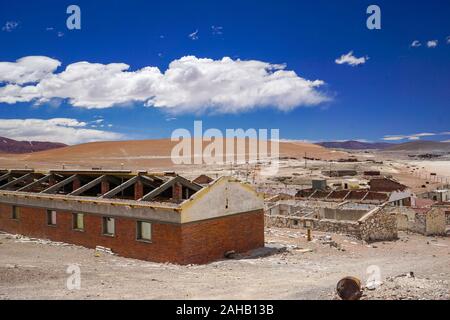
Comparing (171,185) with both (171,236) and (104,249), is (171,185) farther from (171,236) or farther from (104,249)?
(104,249)

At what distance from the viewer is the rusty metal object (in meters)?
11.5

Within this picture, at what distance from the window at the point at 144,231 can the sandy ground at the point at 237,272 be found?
1.25 m

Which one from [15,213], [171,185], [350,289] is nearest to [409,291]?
[350,289]

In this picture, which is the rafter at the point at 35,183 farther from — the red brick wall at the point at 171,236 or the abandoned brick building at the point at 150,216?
the red brick wall at the point at 171,236

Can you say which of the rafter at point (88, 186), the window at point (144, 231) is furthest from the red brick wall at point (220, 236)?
the rafter at point (88, 186)

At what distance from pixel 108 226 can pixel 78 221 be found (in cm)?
266

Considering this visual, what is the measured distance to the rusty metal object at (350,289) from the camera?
11492 mm

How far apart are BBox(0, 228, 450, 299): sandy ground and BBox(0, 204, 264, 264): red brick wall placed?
0.73 metres

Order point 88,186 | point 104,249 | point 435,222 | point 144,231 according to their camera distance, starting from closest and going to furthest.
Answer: point 144,231
point 104,249
point 88,186
point 435,222

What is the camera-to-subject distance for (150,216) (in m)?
20.8

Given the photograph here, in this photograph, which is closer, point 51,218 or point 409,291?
point 409,291
